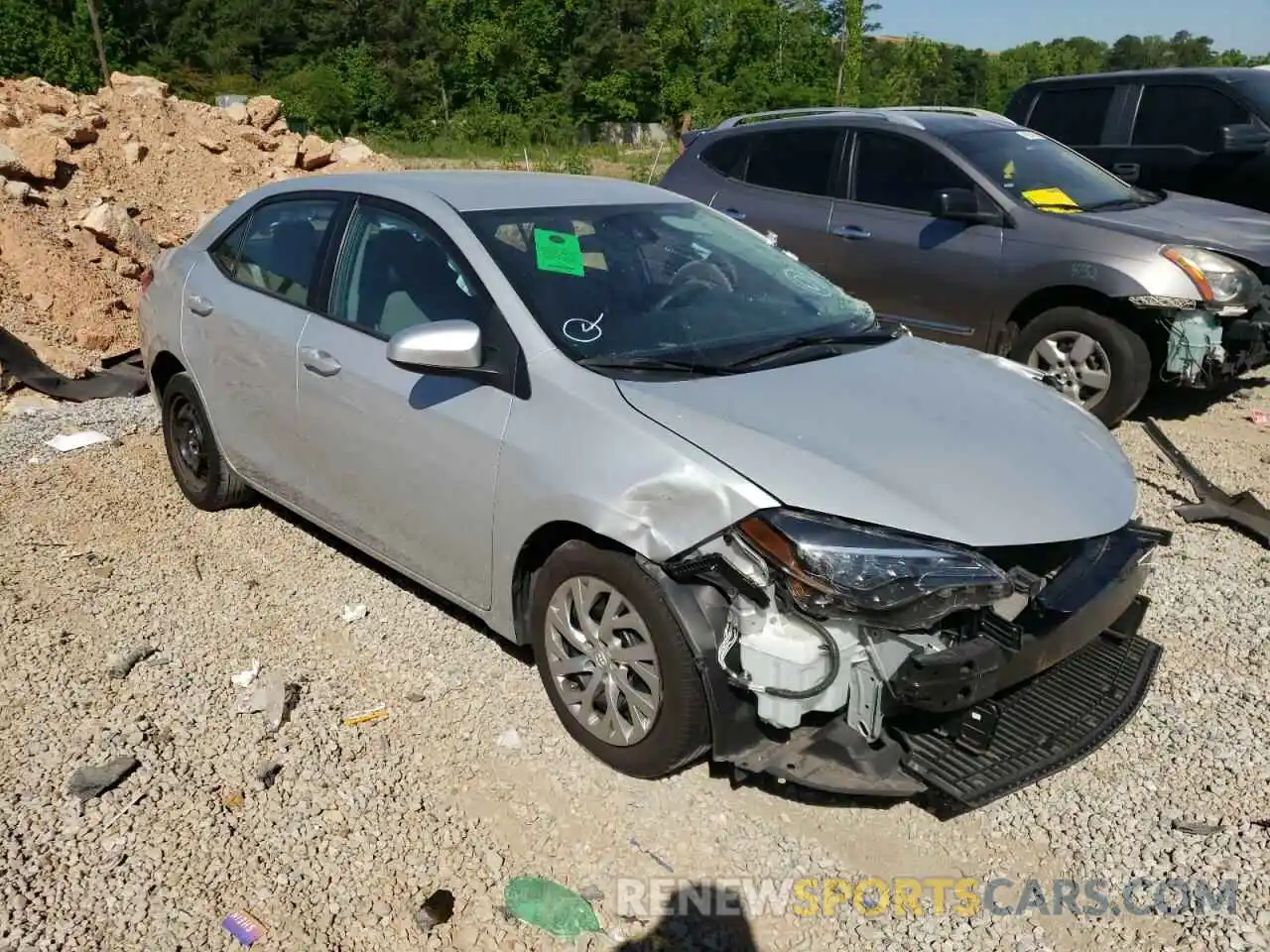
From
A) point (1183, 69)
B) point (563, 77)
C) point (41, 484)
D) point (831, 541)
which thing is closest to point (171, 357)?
point (41, 484)

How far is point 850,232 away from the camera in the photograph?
717cm

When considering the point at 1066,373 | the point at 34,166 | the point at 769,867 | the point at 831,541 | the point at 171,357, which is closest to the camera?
the point at 831,541

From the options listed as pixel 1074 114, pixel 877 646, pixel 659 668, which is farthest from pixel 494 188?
pixel 1074 114

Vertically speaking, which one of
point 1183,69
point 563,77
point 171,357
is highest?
point 1183,69

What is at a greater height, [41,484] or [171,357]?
[171,357]

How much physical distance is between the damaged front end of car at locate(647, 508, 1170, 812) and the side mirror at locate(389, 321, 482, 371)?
0.92 metres

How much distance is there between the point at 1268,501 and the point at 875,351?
9.32 ft

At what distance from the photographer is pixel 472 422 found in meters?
3.38

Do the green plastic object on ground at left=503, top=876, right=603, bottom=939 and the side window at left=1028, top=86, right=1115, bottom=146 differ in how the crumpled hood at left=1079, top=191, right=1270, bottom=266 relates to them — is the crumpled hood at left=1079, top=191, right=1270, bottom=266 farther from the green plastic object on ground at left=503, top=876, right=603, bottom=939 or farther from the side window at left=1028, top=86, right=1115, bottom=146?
the green plastic object on ground at left=503, top=876, right=603, bottom=939

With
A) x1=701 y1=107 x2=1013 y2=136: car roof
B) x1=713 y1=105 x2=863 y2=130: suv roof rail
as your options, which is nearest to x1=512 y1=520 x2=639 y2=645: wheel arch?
x1=701 y1=107 x2=1013 y2=136: car roof

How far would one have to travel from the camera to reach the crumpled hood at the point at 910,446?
2.78 m

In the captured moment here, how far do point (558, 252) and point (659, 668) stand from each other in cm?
153

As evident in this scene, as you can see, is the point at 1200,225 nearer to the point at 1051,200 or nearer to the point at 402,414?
the point at 1051,200

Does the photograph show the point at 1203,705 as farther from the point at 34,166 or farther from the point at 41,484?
the point at 34,166
